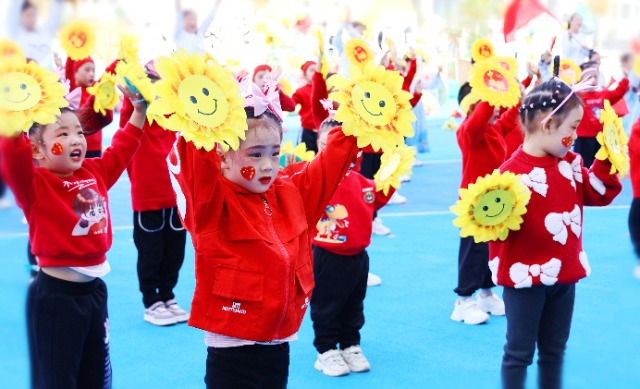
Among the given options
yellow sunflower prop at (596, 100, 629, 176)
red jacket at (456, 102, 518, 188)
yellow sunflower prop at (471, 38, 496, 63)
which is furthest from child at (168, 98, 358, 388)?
yellow sunflower prop at (471, 38, 496, 63)

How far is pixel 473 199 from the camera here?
243cm

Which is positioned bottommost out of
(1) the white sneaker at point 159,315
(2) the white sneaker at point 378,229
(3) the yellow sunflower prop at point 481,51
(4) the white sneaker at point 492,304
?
(1) the white sneaker at point 159,315

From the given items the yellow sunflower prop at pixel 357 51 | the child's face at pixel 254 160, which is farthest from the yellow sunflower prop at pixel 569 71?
the child's face at pixel 254 160

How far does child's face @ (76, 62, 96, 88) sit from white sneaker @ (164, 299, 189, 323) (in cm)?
202

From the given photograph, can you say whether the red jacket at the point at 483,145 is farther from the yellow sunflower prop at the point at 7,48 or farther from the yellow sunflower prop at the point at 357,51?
the yellow sunflower prop at the point at 7,48

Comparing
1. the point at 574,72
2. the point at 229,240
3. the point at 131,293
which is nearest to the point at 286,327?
the point at 229,240

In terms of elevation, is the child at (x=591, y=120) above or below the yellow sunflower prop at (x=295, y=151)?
above

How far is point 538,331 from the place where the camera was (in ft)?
8.56

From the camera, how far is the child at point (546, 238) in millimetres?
2527

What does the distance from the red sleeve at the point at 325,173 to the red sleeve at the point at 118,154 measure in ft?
2.86

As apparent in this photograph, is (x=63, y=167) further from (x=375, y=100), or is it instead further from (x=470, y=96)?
(x=470, y=96)

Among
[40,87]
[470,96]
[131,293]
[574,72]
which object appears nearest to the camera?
[40,87]

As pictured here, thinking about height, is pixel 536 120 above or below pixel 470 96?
below

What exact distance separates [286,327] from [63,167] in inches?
40.2
